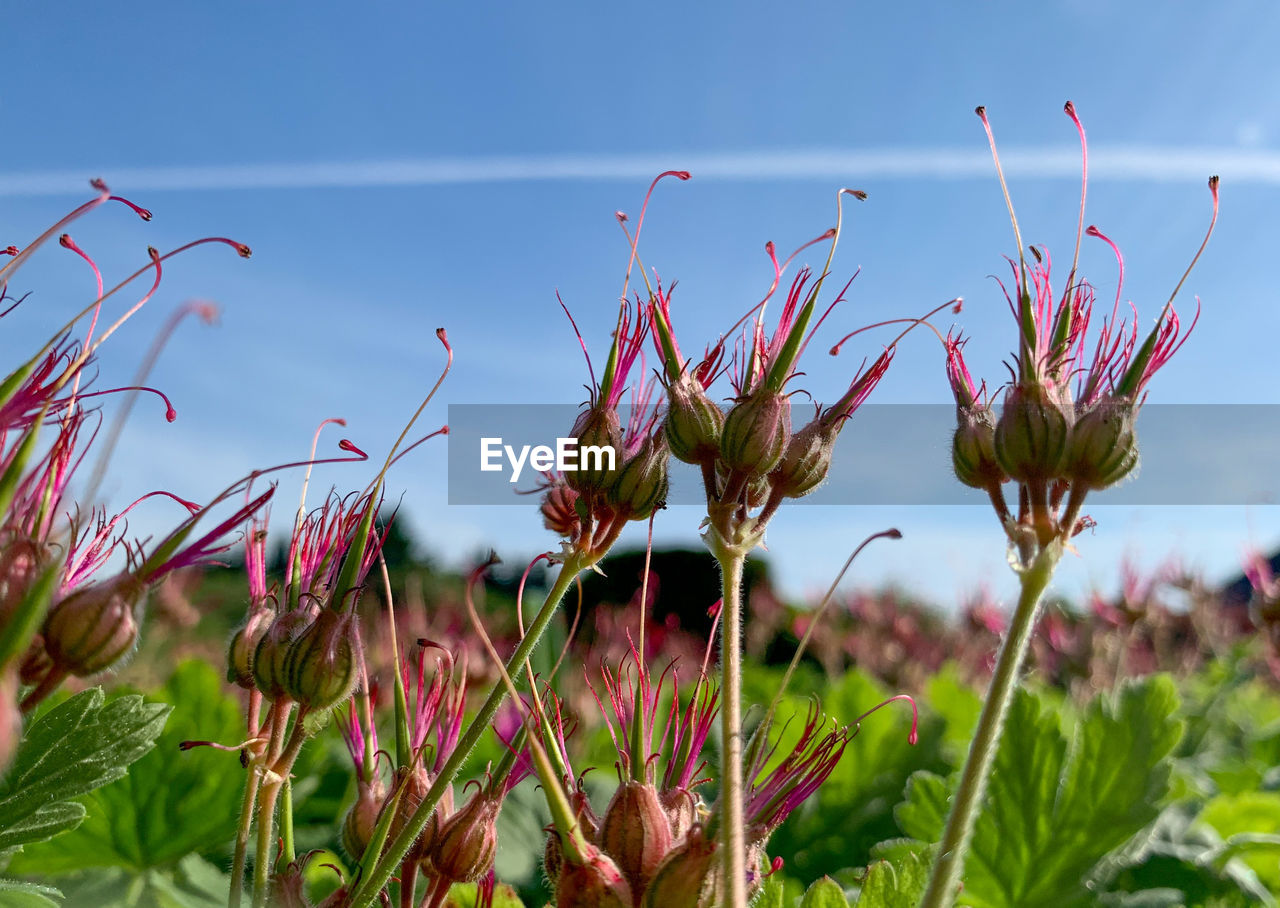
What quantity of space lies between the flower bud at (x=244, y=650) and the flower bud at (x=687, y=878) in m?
0.43

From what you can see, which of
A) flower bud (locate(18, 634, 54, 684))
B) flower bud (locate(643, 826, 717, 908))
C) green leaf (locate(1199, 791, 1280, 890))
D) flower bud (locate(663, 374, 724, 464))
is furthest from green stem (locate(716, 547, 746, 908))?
green leaf (locate(1199, 791, 1280, 890))

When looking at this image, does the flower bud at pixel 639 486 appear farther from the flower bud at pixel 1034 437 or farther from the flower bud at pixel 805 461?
the flower bud at pixel 1034 437

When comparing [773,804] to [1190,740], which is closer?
[773,804]

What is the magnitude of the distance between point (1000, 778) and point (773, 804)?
602 millimetres

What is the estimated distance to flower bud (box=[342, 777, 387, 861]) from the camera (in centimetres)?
90

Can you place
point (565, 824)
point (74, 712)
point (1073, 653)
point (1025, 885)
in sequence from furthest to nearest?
point (1073, 653), point (1025, 885), point (74, 712), point (565, 824)

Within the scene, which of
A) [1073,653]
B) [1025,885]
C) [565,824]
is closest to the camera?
[565,824]

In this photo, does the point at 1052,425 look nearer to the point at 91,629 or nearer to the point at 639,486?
the point at 639,486

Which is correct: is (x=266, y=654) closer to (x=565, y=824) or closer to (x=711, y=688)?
(x=565, y=824)

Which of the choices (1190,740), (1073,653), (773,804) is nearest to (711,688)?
(773,804)

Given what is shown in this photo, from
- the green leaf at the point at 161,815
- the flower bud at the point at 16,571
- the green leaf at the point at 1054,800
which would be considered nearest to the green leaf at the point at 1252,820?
the green leaf at the point at 1054,800

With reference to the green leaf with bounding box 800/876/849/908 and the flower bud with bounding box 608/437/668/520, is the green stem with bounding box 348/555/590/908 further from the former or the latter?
the green leaf with bounding box 800/876/849/908

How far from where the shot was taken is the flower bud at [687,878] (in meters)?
0.73

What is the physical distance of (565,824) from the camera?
726 millimetres
